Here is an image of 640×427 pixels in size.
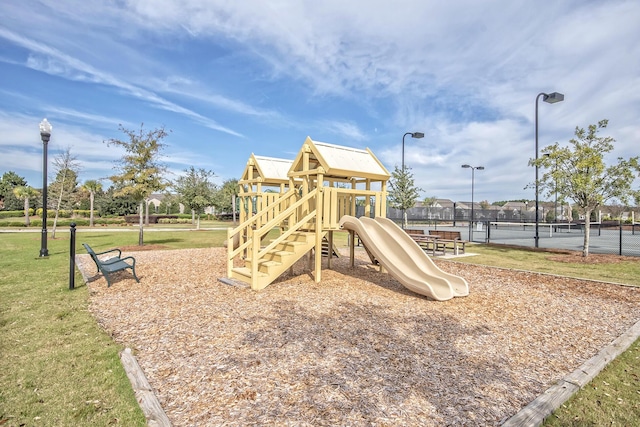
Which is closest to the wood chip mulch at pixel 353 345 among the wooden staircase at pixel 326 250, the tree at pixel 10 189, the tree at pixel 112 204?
the wooden staircase at pixel 326 250

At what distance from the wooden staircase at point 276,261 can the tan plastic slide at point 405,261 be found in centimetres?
114

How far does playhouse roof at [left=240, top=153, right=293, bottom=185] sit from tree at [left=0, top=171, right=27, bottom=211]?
7101 centimetres

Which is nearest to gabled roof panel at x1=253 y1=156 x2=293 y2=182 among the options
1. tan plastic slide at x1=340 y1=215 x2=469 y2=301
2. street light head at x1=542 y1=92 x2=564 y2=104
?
tan plastic slide at x1=340 y1=215 x2=469 y2=301

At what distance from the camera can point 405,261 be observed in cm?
777

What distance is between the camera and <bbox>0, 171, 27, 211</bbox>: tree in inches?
2473

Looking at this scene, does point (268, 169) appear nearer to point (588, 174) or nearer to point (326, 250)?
point (326, 250)

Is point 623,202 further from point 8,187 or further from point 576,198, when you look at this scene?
point 8,187

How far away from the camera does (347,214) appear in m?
9.70

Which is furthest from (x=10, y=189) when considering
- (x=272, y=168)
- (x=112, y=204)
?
(x=272, y=168)

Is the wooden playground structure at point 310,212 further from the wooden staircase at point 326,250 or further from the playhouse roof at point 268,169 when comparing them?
the playhouse roof at point 268,169

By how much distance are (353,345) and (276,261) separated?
401cm

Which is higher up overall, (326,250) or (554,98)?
(554,98)

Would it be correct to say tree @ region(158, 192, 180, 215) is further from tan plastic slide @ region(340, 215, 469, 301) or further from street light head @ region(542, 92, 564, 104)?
tan plastic slide @ region(340, 215, 469, 301)

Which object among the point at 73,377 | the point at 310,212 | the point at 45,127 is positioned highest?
the point at 45,127
